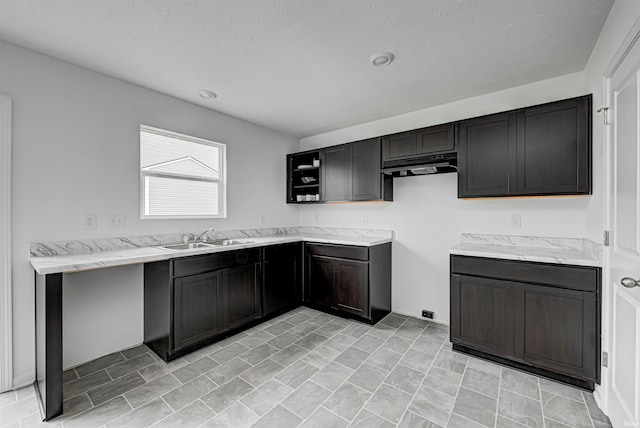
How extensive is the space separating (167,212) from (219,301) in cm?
114

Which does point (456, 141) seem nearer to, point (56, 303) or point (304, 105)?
point (304, 105)

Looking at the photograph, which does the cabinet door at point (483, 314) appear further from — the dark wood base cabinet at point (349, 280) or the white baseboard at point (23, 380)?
the white baseboard at point (23, 380)

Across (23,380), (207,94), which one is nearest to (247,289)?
(23,380)

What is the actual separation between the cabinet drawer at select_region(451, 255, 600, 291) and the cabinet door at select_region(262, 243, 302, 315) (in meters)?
1.93

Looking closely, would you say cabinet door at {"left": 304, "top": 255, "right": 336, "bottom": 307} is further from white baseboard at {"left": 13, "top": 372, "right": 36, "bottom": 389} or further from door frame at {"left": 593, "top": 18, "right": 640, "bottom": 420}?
white baseboard at {"left": 13, "top": 372, "right": 36, "bottom": 389}

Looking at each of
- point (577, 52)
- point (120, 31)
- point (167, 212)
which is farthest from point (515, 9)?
point (167, 212)

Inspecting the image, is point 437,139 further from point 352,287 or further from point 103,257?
point 103,257

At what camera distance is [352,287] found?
337 centimetres

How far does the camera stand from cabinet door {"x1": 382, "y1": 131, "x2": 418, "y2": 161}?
313 cm

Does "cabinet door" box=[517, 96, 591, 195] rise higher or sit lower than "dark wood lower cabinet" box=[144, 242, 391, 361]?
higher

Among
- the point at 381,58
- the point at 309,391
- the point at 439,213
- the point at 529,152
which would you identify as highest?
the point at 381,58

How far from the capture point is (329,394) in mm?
2029

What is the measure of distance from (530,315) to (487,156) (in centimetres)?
142

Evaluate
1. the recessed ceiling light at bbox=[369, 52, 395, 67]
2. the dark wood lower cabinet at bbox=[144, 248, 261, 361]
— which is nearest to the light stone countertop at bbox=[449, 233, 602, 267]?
the recessed ceiling light at bbox=[369, 52, 395, 67]
